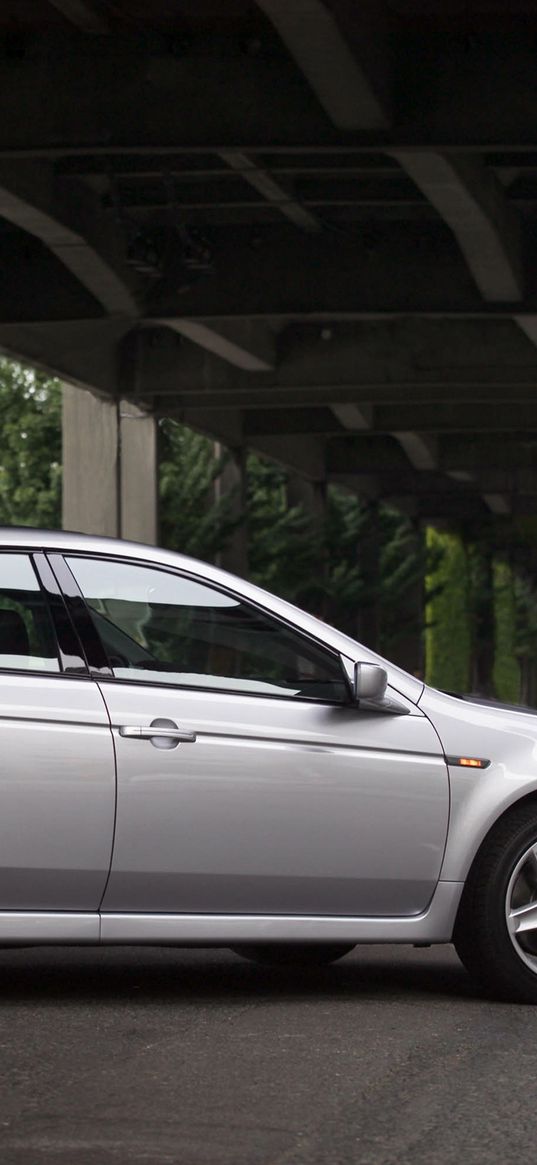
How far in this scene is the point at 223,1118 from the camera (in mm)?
5242

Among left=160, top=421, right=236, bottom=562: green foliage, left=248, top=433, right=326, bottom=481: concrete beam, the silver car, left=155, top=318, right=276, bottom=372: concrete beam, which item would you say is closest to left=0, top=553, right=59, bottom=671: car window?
the silver car

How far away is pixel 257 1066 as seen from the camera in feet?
19.5

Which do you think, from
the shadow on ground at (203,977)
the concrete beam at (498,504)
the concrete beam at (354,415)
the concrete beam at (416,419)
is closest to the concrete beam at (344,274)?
the concrete beam at (354,415)

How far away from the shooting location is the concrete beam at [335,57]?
1311cm

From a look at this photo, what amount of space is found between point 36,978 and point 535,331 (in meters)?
19.6

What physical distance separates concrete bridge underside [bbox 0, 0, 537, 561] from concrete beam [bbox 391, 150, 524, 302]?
1.6 inches

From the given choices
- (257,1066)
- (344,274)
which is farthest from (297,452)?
(257,1066)

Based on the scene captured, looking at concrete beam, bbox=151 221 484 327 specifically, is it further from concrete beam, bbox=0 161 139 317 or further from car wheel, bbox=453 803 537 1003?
car wheel, bbox=453 803 537 1003

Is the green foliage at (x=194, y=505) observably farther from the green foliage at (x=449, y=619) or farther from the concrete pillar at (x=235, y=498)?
the green foliage at (x=449, y=619)

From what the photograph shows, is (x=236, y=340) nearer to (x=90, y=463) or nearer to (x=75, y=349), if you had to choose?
(x=75, y=349)

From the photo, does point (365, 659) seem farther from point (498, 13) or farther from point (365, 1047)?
point (498, 13)

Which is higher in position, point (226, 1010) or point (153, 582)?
point (153, 582)

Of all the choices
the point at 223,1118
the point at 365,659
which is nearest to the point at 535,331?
the point at 365,659

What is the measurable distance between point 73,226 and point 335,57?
6.22 metres
